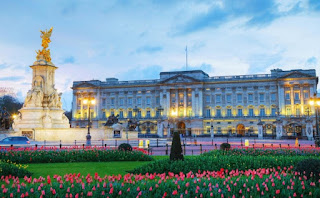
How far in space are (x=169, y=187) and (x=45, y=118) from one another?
2806cm

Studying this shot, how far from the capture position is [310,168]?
10219 mm

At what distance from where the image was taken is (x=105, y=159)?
61.7ft

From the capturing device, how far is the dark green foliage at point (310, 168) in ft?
Answer: 33.1

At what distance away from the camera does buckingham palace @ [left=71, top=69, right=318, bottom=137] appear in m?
81.2

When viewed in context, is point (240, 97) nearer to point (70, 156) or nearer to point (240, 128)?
point (240, 128)

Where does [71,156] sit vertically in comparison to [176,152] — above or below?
below

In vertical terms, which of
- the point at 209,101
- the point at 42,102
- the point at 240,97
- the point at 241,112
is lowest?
the point at 42,102

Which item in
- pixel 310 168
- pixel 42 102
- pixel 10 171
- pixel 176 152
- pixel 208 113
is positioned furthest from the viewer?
pixel 208 113

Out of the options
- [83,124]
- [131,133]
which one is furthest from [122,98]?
[131,133]

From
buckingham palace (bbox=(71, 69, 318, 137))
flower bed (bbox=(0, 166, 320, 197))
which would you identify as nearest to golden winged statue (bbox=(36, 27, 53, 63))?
flower bed (bbox=(0, 166, 320, 197))

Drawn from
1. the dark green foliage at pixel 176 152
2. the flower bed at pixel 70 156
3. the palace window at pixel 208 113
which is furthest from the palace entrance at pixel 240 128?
the dark green foliage at pixel 176 152

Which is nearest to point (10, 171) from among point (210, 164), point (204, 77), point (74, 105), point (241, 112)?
point (210, 164)

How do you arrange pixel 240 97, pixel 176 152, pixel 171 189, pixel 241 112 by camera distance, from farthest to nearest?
pixel 240 97 < pixel 241 112 < pixel 176 152 < pixel 171 189

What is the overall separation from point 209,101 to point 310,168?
260ft
